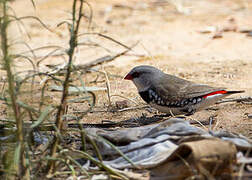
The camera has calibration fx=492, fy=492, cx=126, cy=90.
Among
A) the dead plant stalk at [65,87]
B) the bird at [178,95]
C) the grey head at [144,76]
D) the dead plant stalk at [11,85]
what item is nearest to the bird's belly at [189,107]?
the bird at [178,95]

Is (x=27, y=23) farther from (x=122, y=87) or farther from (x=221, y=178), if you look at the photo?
(x=221, y=178)

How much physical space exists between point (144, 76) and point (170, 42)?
3591 millimetres

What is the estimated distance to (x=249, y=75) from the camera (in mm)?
6801

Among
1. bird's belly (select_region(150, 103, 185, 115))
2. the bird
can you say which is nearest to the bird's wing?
the bird

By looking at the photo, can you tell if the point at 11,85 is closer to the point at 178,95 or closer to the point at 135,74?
the point at 178,95

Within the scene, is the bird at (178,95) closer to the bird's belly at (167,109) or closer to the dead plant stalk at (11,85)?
the bird's belly at (167,109)

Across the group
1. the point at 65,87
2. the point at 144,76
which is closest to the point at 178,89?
the point at 144,76

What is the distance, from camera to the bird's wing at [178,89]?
5223 millimetres

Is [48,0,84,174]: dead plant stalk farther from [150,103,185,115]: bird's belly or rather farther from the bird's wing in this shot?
the bird's wing

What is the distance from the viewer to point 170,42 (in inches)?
356

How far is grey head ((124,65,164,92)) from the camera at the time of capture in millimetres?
5496

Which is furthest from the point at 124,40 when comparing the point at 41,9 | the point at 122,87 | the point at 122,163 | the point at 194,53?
the point at 122,163

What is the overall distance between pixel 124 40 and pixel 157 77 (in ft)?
11.9

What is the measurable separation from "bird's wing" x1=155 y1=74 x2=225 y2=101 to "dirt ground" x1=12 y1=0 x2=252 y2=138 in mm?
254
